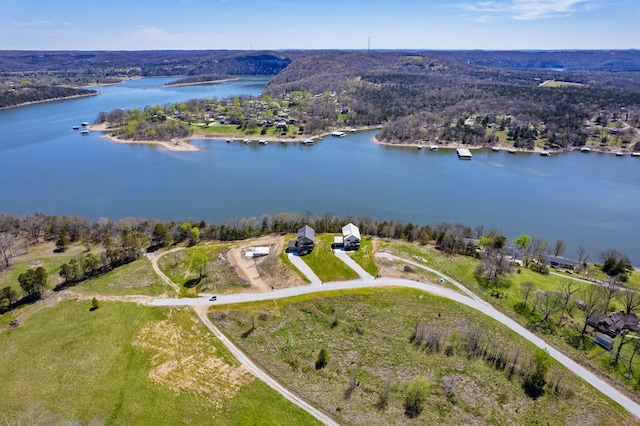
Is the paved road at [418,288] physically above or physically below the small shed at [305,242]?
below

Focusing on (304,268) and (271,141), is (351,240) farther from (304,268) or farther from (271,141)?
(271,141)

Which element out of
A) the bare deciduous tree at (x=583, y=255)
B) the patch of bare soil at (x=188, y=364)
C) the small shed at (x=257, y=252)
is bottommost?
the bare deciduous tree at (x=583, y=255)

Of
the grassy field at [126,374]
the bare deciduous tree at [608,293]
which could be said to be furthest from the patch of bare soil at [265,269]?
the bare deciduous tree at [608,293]

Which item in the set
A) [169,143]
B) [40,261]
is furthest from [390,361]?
[169,143]

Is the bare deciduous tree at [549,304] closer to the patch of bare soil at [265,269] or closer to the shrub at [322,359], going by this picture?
the shrub at [322,359]

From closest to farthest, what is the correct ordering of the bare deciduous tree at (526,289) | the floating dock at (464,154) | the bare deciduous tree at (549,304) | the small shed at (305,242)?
the bare deciduous tree at (549,304), the bare deciduous tree at (526,289), the small shed at (305,242), the floating dock at (464,154)

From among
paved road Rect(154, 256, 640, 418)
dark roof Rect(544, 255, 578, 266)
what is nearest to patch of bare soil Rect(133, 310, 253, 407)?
paved road Rect(154, 256, 640, 418)
